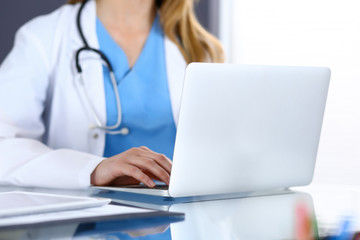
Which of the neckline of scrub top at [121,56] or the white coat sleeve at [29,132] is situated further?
the neckline of scrub top at [121,56]

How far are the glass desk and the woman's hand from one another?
39 millimetres

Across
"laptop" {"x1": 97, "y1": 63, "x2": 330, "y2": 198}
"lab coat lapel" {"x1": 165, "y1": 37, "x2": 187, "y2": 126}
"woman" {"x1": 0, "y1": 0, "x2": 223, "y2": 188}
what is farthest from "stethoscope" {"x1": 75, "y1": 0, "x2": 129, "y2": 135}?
"laptop" {"x1": 97, "y1": 63, "x2": 330, "y2": 198}

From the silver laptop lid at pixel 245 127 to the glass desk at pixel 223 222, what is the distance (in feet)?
0.12

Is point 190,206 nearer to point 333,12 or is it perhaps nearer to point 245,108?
point 245,108

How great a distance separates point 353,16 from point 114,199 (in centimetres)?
169

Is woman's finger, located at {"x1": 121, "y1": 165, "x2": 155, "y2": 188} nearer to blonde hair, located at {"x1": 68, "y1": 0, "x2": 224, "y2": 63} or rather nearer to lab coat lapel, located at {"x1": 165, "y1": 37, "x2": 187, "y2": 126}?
lab coat lapel, located at {"x1": 165, "y1": 37, "x2": 187, "y2": 126}

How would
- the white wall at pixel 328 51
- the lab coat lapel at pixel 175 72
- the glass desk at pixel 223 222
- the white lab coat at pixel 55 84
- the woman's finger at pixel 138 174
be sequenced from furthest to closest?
the white wall at pixel 328 51, the lab coat lapel at pixel 175 72, the white lab coat at pixel 55 84, the woman's finger at pixel 138 174, the glass desk at pixel 223 222

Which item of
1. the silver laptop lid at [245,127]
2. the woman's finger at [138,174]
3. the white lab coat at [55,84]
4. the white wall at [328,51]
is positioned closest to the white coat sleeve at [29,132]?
the white lab coat at [55,84]

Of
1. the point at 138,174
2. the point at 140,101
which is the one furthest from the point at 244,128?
the point at 140,101

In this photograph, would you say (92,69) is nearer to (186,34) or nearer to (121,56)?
(121,56)

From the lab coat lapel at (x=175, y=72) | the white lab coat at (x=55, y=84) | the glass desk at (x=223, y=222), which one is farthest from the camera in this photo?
the lab coat lapel at (x=175, y=72)

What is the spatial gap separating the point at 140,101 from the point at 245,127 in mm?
727

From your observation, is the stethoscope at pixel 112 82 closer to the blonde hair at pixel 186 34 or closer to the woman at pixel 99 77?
the woman at pixel 99 77

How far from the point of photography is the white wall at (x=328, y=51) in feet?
7.30
